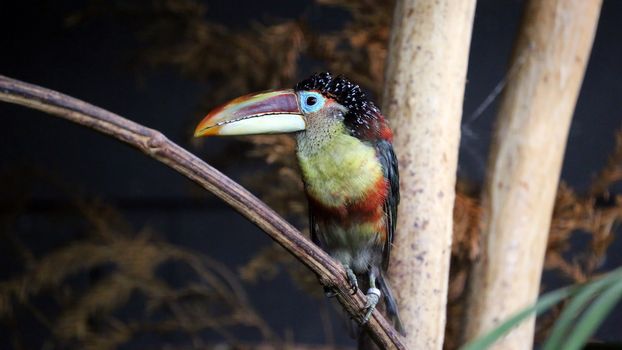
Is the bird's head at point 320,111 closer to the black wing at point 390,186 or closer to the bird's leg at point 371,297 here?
the black wing at point 390,186

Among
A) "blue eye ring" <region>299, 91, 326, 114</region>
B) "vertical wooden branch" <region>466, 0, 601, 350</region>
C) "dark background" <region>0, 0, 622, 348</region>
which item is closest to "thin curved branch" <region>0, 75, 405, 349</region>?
"blue eye ring" <region>299, 91, 326, 114</region>

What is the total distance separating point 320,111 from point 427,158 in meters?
0.24

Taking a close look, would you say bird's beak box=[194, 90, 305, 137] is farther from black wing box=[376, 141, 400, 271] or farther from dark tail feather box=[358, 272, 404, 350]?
dark tail feather box=[358, 272, 404, 350]

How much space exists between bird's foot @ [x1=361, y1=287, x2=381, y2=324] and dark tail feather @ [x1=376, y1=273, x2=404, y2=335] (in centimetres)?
3

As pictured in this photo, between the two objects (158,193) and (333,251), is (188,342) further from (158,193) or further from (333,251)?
(333,251)

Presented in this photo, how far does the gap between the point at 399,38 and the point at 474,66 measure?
0.86m

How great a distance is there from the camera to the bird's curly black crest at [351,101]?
1337mm

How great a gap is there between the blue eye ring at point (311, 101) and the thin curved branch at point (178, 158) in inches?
12.2

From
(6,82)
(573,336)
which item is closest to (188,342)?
(6,82)

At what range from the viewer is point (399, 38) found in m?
1.51

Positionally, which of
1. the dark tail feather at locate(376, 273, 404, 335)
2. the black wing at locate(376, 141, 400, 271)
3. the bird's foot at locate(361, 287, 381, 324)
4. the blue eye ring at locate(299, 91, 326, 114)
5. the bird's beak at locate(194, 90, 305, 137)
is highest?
the blue eye ring at locate(299, 91, 326, 114)

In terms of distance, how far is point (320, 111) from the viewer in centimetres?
133

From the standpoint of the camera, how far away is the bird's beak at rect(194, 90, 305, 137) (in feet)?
3.91

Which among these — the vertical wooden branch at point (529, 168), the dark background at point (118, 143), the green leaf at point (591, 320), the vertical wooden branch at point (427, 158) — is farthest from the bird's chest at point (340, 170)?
the dark background at point (118, 143)
